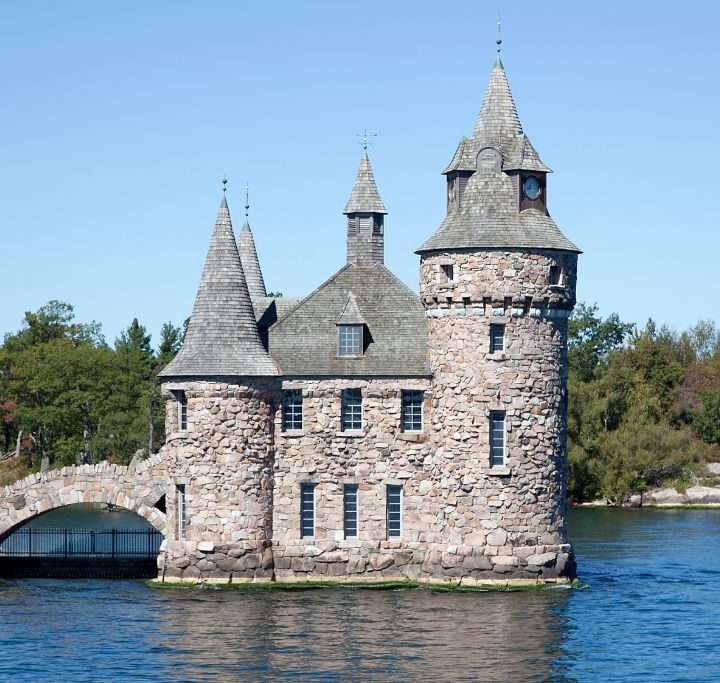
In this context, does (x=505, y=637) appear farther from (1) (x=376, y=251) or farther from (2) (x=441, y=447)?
(1) (x=376, y=251)

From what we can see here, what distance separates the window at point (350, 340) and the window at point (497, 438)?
5275 millimetres

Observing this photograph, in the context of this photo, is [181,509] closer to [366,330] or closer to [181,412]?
[181,412]

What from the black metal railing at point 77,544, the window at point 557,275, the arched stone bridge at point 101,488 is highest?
the window at point 557,275

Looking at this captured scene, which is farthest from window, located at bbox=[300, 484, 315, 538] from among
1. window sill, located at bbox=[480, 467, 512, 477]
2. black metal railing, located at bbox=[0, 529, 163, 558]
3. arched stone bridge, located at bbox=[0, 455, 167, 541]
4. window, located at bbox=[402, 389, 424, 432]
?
black metal railing, located at bbox=[0, 529, 163, 558]

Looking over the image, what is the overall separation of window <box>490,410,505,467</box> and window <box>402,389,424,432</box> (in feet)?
9.11

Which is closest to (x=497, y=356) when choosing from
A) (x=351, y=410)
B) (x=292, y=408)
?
(x=351, y=410)

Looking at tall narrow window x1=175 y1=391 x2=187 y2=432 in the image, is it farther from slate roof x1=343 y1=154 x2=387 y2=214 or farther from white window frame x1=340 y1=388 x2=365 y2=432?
slate roof x1=343 y1=154 x2=387 y2=214

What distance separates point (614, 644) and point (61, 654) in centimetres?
1564

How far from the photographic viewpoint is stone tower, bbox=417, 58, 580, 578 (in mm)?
56719

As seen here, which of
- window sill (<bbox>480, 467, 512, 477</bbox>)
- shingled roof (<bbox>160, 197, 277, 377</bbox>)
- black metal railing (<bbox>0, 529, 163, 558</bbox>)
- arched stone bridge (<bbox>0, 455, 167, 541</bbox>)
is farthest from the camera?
black metal railing (<bbox>0, 529, 163, 558</bbox>)

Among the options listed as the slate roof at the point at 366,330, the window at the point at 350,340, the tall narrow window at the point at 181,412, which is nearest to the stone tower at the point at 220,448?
the tall narrow window at the point at 181,412

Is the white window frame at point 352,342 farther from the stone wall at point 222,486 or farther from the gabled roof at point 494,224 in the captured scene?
the gabled roof at point 494,224

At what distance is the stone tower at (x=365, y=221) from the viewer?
62625 mm

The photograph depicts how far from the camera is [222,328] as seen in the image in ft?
191
